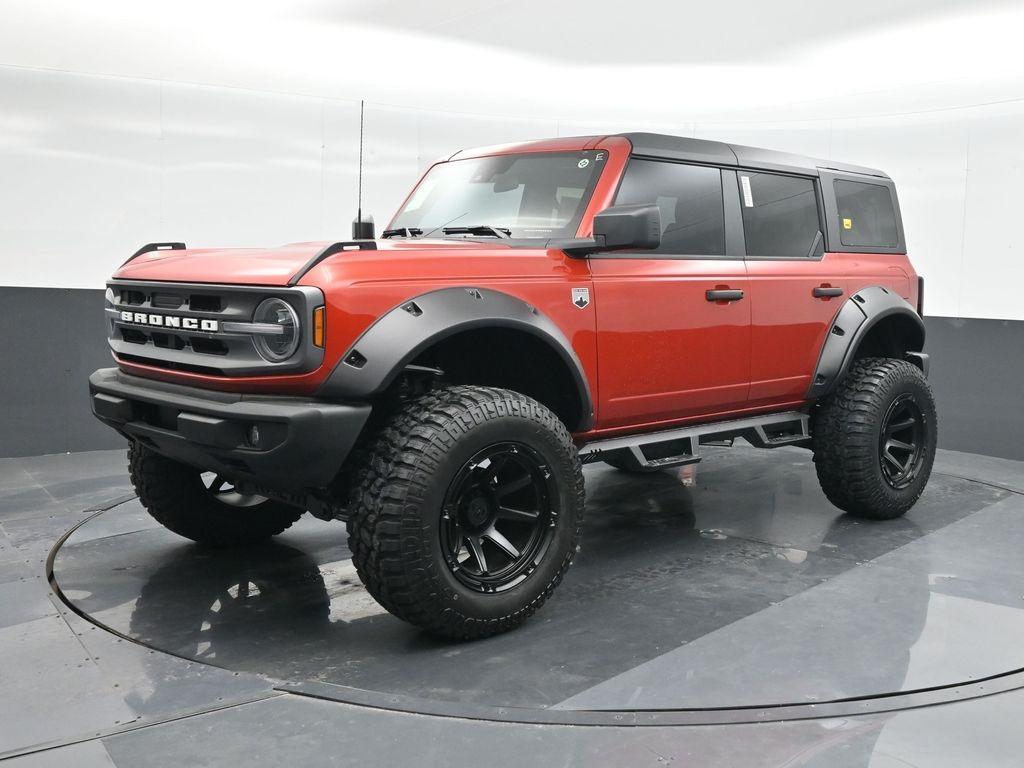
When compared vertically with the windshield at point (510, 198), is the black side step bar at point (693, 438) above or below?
below

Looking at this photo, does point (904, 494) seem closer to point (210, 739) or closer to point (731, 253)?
point (731, 253)

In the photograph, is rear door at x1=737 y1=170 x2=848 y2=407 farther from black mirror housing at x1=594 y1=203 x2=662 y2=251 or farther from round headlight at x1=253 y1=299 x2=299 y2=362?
round headlight at x1=253 y1=299 x2=299 y2=362

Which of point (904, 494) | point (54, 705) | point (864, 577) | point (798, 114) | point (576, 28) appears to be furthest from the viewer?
point (798, 114)

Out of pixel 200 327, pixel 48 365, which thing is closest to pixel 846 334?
pixel 200 327

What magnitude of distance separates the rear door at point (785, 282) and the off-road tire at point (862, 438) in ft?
0.89

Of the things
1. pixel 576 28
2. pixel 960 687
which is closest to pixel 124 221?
pixel 576 28

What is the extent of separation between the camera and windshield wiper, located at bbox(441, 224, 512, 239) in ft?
13.6

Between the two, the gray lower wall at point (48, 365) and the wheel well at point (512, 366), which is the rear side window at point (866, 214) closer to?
the wheel well at point (512, 366)

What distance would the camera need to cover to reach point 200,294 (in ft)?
11.4

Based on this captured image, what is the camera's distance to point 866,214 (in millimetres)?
5609

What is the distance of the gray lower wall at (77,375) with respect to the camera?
6.79 m

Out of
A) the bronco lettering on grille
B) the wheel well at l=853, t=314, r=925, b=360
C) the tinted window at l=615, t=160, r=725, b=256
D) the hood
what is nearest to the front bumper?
the bronco lettering on grille

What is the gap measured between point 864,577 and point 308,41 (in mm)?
5209

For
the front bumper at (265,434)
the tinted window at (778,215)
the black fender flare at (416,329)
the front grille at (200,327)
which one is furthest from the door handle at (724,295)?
the front grille at (200,327)
